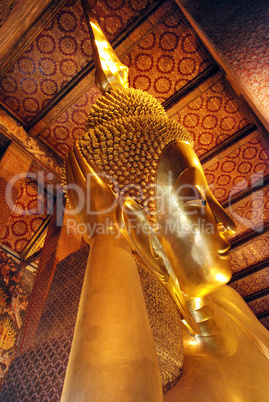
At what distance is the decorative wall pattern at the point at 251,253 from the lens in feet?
10.1

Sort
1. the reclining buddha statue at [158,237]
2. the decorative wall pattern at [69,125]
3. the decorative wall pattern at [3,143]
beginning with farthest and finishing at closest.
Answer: the decorative wall pattern at [69,125] < the decorative wall pattern at [3,143] < the reclining buddha statue at [158,237]

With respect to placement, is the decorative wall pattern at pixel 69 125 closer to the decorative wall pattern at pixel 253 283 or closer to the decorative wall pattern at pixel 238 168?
the decorative wall pattern at pixel 238 168

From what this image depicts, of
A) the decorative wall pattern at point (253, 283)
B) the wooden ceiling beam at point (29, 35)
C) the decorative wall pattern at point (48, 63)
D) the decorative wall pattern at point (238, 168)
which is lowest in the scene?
the decorative wall pattern at point (253, 283)

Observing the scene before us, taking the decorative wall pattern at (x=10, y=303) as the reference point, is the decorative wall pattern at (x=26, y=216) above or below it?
above

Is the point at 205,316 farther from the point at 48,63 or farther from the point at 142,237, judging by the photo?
the point at 48,63

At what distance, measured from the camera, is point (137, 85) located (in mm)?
2273

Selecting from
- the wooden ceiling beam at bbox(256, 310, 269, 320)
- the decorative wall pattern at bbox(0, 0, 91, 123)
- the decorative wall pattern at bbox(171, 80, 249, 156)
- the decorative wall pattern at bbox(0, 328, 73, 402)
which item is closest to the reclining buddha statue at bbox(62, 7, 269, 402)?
the decorative wall pattern at bbox(0, 328, 73, 402)

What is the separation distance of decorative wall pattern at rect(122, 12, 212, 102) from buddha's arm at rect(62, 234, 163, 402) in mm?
1912

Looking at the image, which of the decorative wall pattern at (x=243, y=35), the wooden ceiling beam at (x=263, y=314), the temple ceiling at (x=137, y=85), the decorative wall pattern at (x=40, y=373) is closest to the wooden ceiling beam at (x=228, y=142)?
the temple ceiling at (x=137, y=85)

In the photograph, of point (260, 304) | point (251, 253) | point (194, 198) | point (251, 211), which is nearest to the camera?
point (194, 198)

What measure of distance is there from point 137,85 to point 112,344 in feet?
7.10

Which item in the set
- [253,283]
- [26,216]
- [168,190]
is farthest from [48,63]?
[253,283]

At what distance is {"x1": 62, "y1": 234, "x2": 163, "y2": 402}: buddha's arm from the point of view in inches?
17.5

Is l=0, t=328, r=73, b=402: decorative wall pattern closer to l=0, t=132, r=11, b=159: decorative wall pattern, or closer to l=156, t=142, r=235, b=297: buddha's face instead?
l=156, t=142, r=235, b=297: buddha's face
